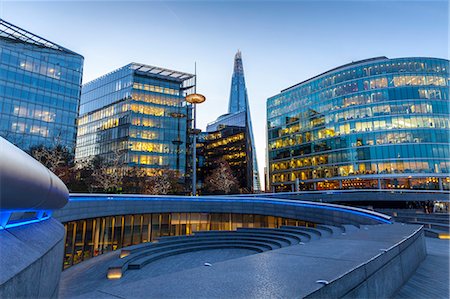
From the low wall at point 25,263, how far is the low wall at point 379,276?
385 cm

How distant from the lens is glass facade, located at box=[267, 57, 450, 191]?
60.6 metres

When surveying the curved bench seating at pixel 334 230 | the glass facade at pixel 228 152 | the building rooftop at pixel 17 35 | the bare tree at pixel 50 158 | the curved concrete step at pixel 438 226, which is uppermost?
the building rooftop at pixel 17 35

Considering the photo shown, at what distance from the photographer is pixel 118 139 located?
245ft

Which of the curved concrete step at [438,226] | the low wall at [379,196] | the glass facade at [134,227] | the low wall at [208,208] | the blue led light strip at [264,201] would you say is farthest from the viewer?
the low wall at [379,196]

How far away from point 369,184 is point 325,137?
16.7 m

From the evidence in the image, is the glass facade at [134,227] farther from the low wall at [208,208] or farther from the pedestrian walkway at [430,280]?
the pedestrian walkway at [430,280]

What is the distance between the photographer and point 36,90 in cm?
6091

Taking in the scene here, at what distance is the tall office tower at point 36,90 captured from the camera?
56438mm

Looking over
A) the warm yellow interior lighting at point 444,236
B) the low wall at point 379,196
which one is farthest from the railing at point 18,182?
the low wall at point 379,196

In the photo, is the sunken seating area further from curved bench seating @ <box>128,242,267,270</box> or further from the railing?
the railing

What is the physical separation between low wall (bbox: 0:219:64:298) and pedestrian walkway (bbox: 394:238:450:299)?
25.1 ft

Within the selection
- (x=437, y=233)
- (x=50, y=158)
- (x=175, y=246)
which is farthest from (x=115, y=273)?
(x=50, y=158)

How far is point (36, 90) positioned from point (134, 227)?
51.8 m

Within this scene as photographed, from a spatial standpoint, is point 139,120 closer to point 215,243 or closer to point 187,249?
point 215,243
